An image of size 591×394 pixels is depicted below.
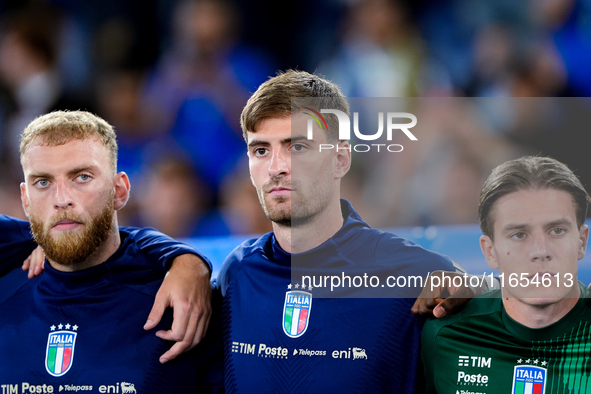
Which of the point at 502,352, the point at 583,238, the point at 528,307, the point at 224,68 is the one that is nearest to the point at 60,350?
the point at 502,352

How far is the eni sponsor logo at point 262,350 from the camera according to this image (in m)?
2.53

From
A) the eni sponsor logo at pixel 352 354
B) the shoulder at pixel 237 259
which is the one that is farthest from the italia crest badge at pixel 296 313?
the shoulder at pixel 237 259

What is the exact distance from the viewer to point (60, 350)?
262 centimetres

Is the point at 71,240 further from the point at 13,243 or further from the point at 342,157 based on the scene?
the point at 342,157

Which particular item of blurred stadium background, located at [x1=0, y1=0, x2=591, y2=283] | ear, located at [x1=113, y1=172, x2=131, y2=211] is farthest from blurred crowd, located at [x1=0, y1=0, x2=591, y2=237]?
Answer: ear, located at [x1=113, y1=172, x2=131, y2=211]

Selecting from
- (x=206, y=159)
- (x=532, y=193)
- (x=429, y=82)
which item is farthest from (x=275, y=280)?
(x=206, y=159)

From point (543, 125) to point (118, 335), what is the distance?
2125 millimetres

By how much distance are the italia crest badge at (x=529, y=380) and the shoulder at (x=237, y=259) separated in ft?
3.90

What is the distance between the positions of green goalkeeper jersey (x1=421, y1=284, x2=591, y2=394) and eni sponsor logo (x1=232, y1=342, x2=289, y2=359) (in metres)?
0.59

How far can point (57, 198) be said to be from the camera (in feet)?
8.72

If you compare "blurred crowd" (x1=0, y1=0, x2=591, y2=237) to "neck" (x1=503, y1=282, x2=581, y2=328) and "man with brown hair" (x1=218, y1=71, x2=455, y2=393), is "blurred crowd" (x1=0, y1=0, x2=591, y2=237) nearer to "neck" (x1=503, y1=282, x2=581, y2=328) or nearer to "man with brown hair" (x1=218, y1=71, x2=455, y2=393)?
"man with brown hair" (x1=218, y1=71, x2=455, y2=393)

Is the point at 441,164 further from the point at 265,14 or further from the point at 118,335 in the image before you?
the point at 265,14

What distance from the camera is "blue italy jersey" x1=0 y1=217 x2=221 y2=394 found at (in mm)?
2566

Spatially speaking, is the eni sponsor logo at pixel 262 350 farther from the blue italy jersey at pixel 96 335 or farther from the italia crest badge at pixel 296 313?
the blue italy jersey at pixel 96 335
